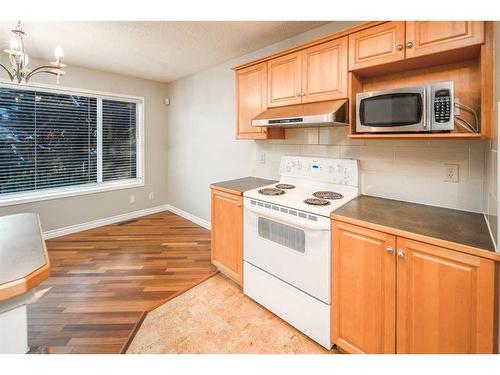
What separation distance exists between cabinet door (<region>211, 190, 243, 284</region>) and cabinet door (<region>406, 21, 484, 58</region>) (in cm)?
163

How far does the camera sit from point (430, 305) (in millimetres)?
1247

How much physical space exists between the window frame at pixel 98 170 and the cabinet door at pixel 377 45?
12.3ft

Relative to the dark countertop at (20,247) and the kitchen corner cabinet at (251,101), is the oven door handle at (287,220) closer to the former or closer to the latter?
the kitchen corner cabinet at (251,101)

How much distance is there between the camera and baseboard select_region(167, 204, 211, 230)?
4077 mm

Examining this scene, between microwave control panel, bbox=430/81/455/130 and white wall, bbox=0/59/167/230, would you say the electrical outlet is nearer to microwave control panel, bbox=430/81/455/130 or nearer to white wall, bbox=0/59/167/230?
microwave control panel, bbox=430/81/455/130

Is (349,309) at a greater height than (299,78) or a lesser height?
lesser

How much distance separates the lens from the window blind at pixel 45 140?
3.25 m

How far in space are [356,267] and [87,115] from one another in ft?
14.1

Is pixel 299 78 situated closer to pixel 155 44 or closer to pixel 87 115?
pixel 155 44

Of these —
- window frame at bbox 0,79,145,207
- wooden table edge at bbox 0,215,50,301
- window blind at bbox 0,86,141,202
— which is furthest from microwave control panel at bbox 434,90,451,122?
window blind at bbox 0,86,141,202

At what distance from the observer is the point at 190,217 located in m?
4.41

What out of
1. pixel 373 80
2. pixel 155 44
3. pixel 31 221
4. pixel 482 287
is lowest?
pixel 482 287
